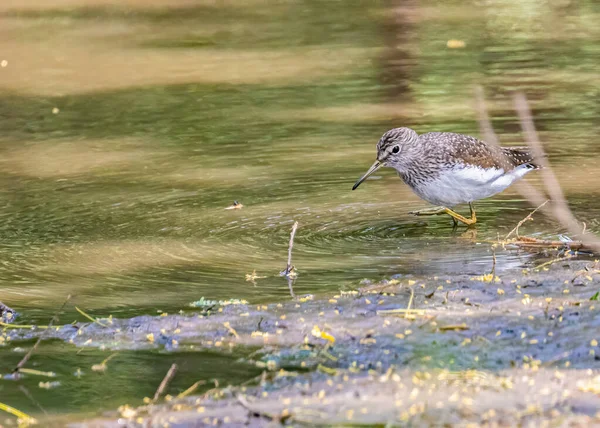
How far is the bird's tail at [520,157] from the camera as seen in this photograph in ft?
33.9

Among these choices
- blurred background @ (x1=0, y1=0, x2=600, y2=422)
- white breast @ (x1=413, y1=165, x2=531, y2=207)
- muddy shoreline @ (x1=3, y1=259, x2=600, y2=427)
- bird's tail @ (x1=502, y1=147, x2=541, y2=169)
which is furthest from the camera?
bird's tail @ (x1=502, y1=147, x2=541, y2=169)

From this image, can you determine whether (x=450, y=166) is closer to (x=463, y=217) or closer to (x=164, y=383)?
(x=463, y=217)

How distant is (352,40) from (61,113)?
5.58 meters

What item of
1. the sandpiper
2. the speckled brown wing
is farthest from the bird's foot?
the speckled brown wing

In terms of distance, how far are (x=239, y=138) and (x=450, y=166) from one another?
13.0 ft

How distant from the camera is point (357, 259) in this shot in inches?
350

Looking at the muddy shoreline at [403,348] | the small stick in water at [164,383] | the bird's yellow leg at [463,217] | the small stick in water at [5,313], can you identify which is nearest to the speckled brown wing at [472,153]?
the bird's yellow leg at [463,217]

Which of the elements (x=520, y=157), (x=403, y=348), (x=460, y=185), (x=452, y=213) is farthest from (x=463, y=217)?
(x=403, y=348)

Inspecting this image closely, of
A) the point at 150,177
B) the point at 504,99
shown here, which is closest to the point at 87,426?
the point at 150,177

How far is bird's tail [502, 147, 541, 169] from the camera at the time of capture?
10.3m

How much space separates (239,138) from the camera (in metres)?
13.5

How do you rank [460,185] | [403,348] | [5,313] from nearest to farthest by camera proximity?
[403,348]
[5,313]
[460,185]

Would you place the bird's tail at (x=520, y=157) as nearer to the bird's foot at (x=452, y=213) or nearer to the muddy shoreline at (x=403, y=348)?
the bird's foot at (x=452, y=213)

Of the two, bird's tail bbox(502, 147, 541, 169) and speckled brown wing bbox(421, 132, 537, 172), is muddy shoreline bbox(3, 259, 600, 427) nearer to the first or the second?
speckled brown wing bbox(421, 132, 537, 172)
